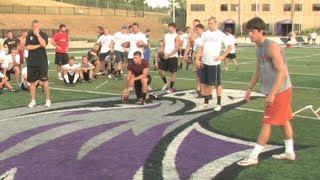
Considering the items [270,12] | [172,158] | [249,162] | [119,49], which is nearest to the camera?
[249,162]

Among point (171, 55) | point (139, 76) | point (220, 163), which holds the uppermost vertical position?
point (171, 55)

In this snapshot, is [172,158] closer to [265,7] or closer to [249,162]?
[249,162]

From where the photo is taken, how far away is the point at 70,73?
15242 mm

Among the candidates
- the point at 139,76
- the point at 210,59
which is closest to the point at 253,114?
the point at 210,59

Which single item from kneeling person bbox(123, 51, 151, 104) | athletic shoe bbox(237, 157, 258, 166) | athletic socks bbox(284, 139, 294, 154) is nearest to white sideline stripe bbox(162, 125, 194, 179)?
athletic shoe bbox(237, 157, 258, 166)

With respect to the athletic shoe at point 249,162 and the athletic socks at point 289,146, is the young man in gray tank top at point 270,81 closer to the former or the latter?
the athletic shoe at point 249,162

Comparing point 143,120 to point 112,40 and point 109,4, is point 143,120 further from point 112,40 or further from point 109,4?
point 109,4

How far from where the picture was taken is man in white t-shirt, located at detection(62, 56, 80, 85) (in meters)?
15.1

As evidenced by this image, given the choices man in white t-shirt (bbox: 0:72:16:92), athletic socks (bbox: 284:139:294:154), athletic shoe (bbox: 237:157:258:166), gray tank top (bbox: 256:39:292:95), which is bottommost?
athletic shoe (bbox: 237:157:258:166)

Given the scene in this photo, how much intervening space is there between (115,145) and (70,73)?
27.4ft

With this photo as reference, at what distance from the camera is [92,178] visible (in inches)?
222

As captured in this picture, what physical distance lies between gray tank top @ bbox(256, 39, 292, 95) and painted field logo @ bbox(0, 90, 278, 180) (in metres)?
1.09

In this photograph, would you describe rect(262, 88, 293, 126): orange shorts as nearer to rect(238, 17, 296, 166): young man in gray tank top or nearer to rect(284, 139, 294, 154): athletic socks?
rect(238, 17, 296, 166): young man in gray tank top

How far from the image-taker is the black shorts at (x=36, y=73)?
35.3 feet
